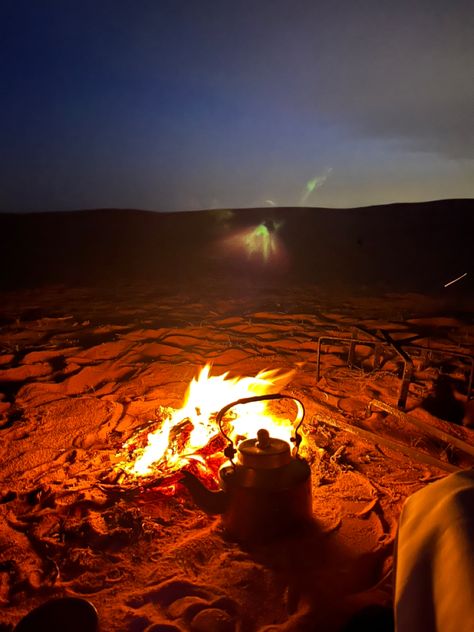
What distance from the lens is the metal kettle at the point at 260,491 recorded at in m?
2.29

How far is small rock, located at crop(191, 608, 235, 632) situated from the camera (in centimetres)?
195

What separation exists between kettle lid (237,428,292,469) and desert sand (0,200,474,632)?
1.88 feet

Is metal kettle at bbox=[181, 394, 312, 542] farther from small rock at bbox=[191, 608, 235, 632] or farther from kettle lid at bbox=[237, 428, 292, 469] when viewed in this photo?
small rock at bbox=[191, 608, 235, 632]

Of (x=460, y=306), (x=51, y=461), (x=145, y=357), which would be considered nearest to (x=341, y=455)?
(x=51, y=461)

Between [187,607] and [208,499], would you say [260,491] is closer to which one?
[208,499]

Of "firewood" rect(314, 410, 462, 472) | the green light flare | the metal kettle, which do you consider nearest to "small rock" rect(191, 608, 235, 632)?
the metal kettle

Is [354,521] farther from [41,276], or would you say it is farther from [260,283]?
[41,276]

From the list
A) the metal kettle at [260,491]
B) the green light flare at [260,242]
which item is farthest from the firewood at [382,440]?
the green light flare at [260,242]

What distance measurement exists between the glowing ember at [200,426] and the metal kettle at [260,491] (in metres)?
0.77

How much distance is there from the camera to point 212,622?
1.98 meters

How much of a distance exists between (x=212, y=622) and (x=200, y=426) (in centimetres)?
179

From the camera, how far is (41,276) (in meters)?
18.7

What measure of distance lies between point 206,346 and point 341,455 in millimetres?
3865

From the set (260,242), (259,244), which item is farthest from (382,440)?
(260,242)
